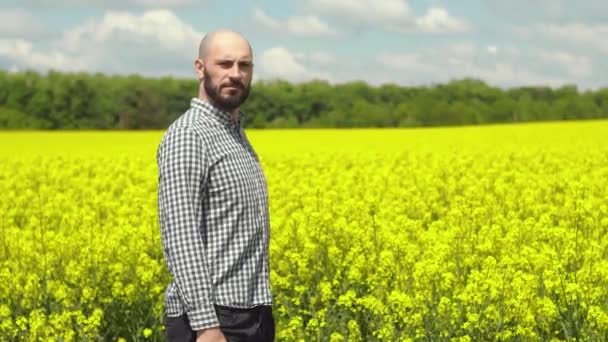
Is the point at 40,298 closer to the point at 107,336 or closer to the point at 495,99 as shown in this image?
the point at 107,336

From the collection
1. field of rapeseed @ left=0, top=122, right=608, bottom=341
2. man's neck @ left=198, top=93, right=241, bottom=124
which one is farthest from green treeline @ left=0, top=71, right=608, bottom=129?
man's neck @ left=198, top=93, right=241, bottom=124

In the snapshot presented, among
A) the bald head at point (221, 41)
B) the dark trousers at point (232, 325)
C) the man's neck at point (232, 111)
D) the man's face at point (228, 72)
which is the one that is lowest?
the dark trousers at point (232, 325)

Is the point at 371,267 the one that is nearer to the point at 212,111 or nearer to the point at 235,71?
the point at 212,111

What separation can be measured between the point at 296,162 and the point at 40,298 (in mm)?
12161

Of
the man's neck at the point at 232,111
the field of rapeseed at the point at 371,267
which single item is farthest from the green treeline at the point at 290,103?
the man's neck at the point at 232,111

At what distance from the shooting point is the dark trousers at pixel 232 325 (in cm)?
354

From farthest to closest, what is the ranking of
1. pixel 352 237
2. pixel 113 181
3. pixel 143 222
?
pixel 113 181 → pixel 143 222 → pixel 352 237

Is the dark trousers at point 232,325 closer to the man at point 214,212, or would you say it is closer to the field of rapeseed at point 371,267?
the man at point 214,212

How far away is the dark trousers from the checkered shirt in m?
0.03

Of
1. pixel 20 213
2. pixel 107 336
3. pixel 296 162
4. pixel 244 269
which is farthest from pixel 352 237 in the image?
pixel 296 162

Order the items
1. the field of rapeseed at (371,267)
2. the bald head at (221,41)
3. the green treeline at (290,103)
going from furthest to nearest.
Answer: the green treeline at (290,103)
the field of rapeseed at (371,267)
the bald head at (221,41)

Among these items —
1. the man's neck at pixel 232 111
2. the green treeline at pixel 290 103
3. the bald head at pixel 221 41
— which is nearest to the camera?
the bald head at pixel 221 41

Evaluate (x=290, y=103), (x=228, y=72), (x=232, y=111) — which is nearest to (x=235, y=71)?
(x=228, y=72)

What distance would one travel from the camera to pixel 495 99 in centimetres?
5538
